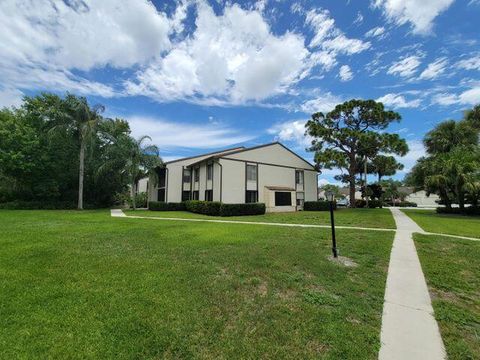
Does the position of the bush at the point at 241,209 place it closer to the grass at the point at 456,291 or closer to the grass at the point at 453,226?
the grass at the point at 453,226

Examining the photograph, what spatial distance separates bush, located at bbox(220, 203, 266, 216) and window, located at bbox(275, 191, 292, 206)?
4.54 m

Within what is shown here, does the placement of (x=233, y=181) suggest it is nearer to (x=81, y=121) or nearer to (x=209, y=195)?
(x=209, y=195)

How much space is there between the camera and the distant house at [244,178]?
2497 centimetres

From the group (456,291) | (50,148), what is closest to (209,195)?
(50,148)

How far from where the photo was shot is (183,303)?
4.14 metres

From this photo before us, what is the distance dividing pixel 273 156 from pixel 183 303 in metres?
25.7

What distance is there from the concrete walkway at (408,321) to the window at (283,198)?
71.2 feet

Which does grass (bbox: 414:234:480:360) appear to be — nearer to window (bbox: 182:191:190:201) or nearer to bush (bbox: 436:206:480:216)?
bush (bbox: 436:206:480:216)

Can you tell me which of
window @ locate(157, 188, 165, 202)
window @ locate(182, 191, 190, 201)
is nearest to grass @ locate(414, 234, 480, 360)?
window @ locate(182, 191, 190, 201)

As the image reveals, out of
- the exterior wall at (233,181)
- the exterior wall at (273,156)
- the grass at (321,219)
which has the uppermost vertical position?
the exterior wall at (273,156)

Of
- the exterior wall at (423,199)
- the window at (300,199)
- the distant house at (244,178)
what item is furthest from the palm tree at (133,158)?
the exterior wall at (423,199)

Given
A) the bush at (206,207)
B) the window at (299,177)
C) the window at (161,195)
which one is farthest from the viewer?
the window at (161,195)

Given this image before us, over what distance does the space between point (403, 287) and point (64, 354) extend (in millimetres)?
5908

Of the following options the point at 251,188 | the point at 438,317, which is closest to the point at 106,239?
the point at 438,317
